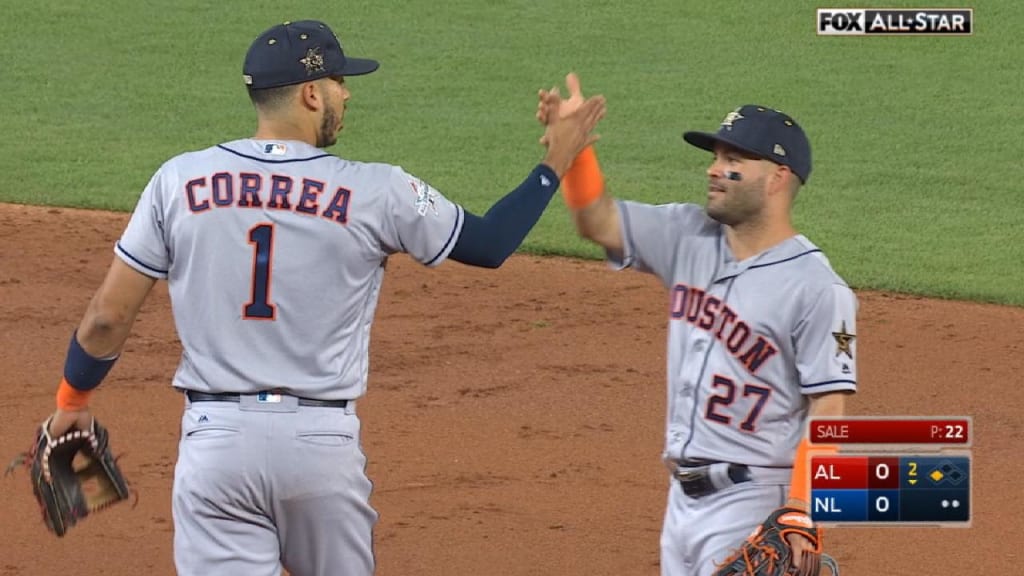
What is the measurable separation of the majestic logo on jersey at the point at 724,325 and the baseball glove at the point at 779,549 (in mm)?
430

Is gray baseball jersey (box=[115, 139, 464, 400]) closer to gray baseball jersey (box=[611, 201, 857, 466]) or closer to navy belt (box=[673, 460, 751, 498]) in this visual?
gray baseball jersey (box=[611, 201, 857, 466])

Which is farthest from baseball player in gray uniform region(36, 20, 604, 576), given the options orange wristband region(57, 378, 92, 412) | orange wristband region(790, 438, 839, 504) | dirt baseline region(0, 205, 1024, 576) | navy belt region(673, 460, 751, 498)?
dirt baseline region(0, 205, 1024, 576)

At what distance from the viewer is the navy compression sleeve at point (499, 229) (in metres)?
4.62

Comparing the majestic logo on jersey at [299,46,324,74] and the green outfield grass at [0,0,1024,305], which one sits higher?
the green outfield grass at [0,0,1024,305]

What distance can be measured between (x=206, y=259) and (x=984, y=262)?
7.87 meters

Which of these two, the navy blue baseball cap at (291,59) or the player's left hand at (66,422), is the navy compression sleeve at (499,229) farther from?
the player's left hand at (66,422)

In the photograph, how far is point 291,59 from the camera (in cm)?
457

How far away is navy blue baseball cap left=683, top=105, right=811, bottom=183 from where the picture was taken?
468cm

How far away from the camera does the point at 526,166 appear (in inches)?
531

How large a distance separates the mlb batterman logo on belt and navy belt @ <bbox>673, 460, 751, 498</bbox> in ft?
43.6

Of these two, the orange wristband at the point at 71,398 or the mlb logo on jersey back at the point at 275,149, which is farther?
the orange wristband at the point at 71,398

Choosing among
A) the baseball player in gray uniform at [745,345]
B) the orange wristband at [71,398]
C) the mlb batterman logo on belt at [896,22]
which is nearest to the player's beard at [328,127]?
the baseball player in gray uniform at [745,345]

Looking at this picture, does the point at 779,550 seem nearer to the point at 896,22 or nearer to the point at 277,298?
the point at 277,298

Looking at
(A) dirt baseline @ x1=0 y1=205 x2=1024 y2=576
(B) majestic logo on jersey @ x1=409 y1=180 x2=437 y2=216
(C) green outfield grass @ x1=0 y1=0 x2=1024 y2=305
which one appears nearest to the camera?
(B) majestic logo on jersey @ x1=409 y1=180 x2=437 y2=216
